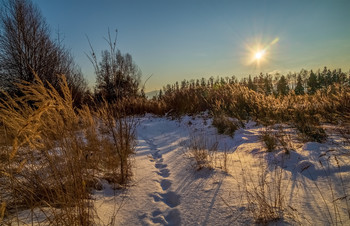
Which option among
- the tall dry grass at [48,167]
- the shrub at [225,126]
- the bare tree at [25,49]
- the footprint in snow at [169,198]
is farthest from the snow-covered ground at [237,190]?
the bare tree at [25,49]

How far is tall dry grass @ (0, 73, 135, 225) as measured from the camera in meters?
1.12

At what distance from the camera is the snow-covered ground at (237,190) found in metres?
1.39

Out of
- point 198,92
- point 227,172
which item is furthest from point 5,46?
point 227,172

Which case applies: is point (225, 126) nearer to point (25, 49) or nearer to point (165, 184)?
point (165, 184)

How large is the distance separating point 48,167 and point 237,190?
6.80 ft

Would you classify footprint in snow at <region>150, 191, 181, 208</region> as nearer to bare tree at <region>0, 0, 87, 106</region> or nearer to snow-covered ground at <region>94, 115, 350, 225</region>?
snow-covered ground at <region>94, 115, 350, 225</region>

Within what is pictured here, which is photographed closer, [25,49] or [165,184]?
[165,184]

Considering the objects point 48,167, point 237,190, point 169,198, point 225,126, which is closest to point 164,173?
point 169,198

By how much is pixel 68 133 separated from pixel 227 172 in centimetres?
183

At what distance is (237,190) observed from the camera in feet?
5.76

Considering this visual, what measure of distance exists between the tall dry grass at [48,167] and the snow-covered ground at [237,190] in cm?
27

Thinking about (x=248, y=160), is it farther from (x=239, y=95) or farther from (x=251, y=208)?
(x=239, y=95)

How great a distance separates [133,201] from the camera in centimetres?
178

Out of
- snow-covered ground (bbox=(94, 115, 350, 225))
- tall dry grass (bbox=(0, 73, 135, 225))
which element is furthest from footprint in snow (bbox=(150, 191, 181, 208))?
tall dry grass (bbox=(0, 73, 135, 225))
